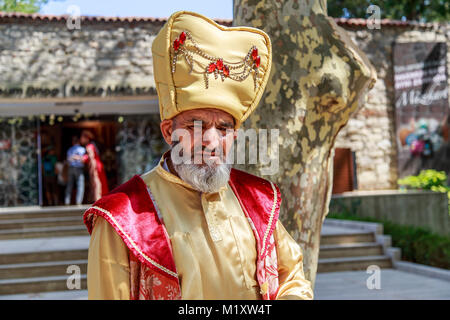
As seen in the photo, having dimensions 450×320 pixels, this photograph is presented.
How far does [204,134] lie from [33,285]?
248 inches

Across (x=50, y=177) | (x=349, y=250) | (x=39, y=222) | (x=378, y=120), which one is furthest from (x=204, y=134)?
(x=378, y=120)

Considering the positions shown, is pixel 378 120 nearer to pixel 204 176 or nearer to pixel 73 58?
pixel 73 58

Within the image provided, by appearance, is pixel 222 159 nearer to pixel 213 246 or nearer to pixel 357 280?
pixel 213 246

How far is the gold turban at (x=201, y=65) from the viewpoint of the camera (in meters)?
1.90

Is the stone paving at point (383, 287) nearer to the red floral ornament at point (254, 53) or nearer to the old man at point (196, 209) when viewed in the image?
the old man at point (196, 209)

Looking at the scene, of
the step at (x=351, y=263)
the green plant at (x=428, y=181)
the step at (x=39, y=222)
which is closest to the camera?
the step at (x=351, y=263)

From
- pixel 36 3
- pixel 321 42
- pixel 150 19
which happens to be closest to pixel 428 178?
pixel 150 19

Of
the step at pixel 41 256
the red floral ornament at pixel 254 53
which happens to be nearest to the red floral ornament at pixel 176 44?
the red floral ornament at pixel 254 53

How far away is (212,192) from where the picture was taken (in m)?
1.96

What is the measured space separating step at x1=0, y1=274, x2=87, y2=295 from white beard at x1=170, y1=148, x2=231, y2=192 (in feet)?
19.5

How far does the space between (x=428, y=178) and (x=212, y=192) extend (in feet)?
40.7

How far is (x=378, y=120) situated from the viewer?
14.6 m

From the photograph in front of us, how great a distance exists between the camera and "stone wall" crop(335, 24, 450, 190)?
14.4 meters

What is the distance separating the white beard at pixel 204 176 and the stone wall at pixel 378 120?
1263cm
